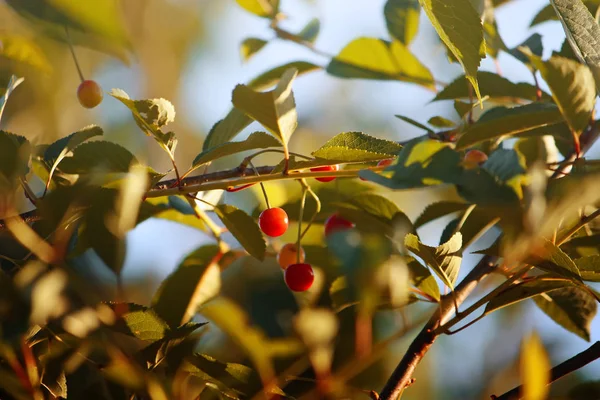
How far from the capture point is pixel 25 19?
0.77 meters

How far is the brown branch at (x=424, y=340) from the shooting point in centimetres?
77

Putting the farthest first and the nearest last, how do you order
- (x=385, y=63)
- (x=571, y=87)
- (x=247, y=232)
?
(x=385, y=63) < (x=247, y=232) < (x=571, y=87)

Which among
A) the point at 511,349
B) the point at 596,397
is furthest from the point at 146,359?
the point at 511,349

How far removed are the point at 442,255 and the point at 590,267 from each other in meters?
0.16

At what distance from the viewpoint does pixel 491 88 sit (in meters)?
1.14

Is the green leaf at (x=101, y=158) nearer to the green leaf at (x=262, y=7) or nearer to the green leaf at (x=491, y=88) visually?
the green leaf at (x=491, y=88)

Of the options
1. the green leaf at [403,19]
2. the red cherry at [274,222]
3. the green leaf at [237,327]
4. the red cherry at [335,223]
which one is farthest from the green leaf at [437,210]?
the green leaf at [237,327]

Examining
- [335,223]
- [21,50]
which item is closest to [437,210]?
[335,223]

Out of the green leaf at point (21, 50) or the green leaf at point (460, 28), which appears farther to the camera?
the green leaf at point (21, 50)

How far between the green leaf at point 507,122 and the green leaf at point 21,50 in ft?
2.34

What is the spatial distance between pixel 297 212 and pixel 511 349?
1138 mm

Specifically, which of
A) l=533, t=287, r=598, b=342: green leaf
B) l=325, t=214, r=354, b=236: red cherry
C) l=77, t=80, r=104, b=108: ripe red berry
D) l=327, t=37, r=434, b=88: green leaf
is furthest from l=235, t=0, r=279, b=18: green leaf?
l=533, t=287, r=598, b=342: green leaf

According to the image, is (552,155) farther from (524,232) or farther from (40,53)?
(40,53)

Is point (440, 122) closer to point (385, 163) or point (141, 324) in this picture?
point (385, 163)
